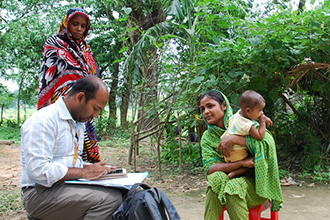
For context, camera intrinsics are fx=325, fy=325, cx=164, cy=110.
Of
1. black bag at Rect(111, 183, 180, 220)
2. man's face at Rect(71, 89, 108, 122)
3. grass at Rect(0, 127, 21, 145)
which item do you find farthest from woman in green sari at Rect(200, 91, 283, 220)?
grass at Rect(0, 127, 21, 145)

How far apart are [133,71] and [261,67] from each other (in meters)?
2.27

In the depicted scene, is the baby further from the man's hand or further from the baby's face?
the man's hand

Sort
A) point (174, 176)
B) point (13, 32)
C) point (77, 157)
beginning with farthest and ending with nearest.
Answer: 1. point (13, 32)
2. point (174, 176)
3. point (77, 157)

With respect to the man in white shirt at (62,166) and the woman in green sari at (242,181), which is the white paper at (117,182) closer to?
the man in white shirt at (62,166)

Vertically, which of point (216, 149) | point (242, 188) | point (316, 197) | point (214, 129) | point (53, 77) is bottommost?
point (316, 197)

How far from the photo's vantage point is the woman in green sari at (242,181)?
2.35 m

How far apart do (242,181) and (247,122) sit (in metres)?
0.45

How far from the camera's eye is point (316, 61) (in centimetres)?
429

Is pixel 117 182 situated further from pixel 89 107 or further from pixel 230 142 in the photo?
pixel 230 142

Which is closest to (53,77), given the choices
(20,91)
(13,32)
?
(13,32)

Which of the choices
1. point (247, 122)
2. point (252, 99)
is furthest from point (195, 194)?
point (252, 99)

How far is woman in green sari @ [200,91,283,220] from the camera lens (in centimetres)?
235

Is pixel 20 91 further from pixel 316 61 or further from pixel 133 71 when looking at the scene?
pixel 316 61

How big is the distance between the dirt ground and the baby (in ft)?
4.04
